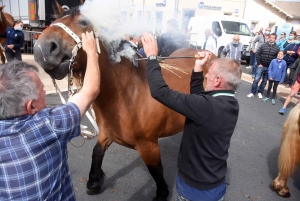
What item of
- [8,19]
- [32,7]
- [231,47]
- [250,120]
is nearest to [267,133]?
[250,120]

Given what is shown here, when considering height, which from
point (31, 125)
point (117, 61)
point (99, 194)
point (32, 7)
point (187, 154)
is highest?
point (32, 7)

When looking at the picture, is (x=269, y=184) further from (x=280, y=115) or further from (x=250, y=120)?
(x=280, y=115)

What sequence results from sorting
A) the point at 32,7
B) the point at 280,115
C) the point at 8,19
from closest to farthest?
the point at 280,115 < the point at 8,19 < the point at 32,7

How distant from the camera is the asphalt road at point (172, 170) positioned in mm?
2832

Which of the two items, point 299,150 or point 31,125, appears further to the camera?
point 299,150

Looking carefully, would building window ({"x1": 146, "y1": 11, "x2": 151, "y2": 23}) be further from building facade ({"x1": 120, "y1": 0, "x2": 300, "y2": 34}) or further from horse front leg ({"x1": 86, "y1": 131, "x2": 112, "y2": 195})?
horse front leg ({"x1": 86, "y1": 131, "x2": 112, "y2": 195})

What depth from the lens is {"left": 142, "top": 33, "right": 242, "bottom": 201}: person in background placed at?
4.79 feet

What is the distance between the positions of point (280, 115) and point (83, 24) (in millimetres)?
5809

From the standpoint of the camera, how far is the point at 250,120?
18.0ft

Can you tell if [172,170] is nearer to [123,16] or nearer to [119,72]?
[119,72]

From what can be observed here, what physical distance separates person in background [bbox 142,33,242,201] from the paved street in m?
1.25

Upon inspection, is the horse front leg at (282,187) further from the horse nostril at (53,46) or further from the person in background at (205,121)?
the horse nostril at (53,46)

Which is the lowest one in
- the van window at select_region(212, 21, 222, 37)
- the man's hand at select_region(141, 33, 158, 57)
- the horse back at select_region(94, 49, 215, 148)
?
the horse back at select_region(94, 49, 215, 148)

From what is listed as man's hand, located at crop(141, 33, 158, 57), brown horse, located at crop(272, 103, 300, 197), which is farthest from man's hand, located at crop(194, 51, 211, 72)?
brown horse, located at crop(272, 103, 300, 197)
